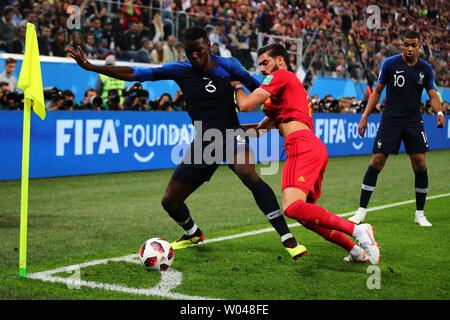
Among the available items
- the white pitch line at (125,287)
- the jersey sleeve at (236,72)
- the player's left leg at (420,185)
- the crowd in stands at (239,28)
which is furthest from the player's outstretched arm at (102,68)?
the crowd in stands at (239,28)

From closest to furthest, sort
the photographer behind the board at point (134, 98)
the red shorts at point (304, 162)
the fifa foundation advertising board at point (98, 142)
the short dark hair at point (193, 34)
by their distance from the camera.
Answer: the red shorts at point (304, 162) < the short dark hair at point (193, 34) < the fifa foundation advertising board at point (98, 142) < the photographer behind the board at point (134, 98)

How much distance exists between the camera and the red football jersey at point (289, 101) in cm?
467

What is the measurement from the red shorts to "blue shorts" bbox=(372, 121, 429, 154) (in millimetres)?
2409

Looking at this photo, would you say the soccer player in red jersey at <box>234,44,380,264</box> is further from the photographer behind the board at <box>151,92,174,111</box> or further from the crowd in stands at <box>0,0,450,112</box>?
the crowd in stands at <box>0,0,450,112</box>

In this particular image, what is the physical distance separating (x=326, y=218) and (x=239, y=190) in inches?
219

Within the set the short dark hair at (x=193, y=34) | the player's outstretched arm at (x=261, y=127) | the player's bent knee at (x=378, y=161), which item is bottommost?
the player's bent knee at (x=378, y=161)

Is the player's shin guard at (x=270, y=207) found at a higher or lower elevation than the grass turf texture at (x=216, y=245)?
higher

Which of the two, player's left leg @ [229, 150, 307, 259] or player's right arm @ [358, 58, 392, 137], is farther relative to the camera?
player's right arm @ [358, 58, 392, 137]

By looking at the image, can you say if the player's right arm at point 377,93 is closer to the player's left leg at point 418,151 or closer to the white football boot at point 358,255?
the player's left leg at point 418,151

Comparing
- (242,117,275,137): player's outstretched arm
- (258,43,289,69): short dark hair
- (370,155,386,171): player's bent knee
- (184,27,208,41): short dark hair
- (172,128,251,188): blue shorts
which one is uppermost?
(184,27,208,41): short dark hair

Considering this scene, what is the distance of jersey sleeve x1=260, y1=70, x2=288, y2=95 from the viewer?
457 centimetres

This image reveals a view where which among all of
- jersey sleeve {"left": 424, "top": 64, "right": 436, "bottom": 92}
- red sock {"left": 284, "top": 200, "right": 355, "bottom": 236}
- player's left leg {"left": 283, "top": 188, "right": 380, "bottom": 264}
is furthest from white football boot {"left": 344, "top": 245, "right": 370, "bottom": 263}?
jersey sleeve {"left": 424, "top": 64, "right": 436, "bottom": 92}

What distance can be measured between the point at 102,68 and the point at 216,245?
211 cm

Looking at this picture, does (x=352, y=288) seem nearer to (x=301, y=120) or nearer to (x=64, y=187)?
(x=301, y=120)
